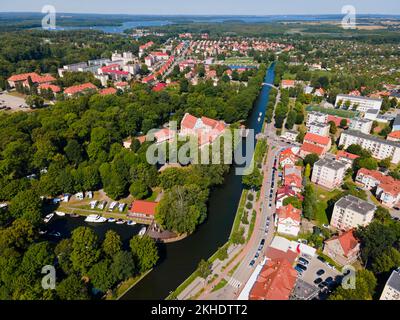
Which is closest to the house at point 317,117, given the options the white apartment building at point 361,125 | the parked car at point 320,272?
the white apartment building at point 361,125

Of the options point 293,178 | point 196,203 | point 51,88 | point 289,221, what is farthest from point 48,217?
point 51,88

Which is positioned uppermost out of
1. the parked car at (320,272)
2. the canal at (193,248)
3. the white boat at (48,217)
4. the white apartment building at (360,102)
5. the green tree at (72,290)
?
the white apartment building at (360,102)

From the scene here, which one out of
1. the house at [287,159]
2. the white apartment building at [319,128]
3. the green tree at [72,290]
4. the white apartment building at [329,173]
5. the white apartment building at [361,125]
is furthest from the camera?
the white apartment building at [361,125]

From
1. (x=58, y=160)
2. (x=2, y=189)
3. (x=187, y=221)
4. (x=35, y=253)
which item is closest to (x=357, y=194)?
(x=187, y=221)

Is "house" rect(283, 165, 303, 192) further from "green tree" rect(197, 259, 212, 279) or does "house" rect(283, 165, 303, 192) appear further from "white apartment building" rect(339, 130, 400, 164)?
"green tree" rect(197, 259, 212, 279)

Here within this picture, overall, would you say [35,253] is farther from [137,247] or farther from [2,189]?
[2,189]

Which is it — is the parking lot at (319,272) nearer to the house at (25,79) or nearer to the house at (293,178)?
the house at (293,178)

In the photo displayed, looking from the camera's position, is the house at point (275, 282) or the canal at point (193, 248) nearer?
the house at point (275, 282)

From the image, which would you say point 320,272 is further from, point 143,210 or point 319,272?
point 143,210
